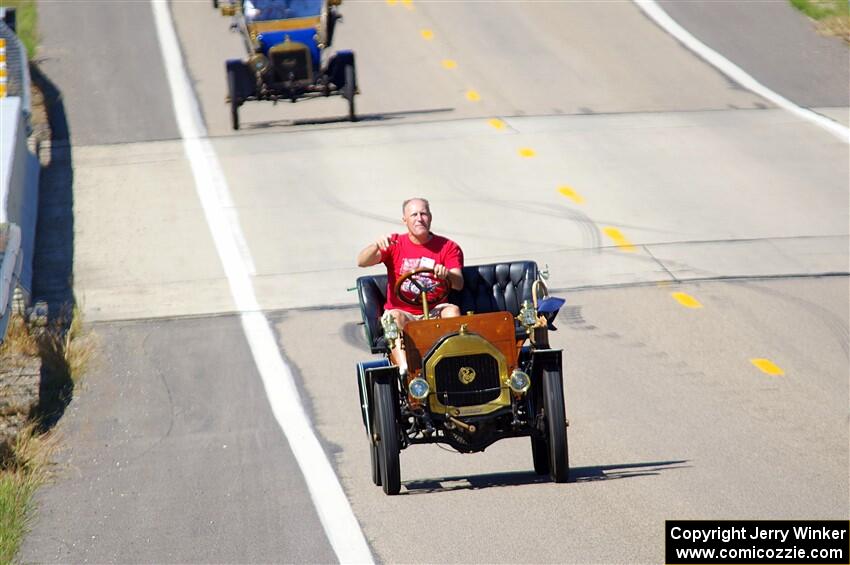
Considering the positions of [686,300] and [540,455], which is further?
[686,300]

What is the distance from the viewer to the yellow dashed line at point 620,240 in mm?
17000

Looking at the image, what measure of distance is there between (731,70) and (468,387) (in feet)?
56.8

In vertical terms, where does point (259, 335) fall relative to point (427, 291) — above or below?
below

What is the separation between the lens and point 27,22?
28.5 m

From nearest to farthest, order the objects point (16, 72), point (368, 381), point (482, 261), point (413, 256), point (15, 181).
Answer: point (368, 381)
point (413, 256)
point (482, 261)
point (15, 181)
point (16, 72)

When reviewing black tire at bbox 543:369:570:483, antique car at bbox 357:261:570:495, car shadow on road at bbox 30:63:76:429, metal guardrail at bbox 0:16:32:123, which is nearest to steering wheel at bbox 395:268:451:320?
antique car at bbox 357:261:570:495

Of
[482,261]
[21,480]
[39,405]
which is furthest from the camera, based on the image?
[482,261]

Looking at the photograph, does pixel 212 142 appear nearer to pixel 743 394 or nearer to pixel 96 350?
pixel 96 350

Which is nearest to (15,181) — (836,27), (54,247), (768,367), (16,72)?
(54,247)

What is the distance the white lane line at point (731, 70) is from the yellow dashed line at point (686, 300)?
7398mm

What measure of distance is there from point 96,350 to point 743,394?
6.31 m

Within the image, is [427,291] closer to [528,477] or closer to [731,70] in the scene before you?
[528,477]

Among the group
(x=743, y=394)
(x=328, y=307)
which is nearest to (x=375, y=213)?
(x=328, y=307)

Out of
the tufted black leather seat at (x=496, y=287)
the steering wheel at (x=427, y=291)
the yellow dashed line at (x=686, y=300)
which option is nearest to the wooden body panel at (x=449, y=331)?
the steering wheel at (x=427, y=291)
